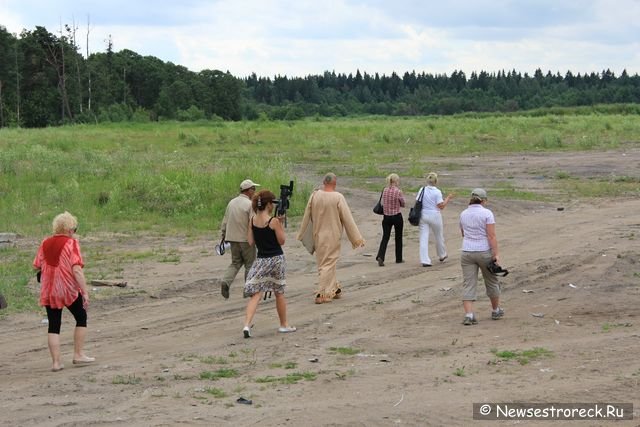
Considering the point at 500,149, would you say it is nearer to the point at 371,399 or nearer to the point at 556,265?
the point at 556,265

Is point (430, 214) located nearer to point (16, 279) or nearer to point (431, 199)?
point (431, 199)

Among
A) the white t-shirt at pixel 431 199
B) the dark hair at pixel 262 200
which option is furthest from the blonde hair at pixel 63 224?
the white t-shirt at pixel 431 199

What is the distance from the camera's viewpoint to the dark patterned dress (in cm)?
1159

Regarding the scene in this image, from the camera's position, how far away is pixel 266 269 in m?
11.6

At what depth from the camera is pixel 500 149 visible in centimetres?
4478

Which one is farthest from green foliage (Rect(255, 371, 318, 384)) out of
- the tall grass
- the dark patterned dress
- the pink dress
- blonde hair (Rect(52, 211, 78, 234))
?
the tall grass

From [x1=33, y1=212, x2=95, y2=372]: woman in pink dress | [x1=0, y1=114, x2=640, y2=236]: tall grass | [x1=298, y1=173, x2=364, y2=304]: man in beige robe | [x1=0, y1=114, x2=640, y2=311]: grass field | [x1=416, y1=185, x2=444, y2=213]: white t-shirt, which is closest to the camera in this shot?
[x1=33, y1=212, x2=95, y2=372]: woman in pink dress

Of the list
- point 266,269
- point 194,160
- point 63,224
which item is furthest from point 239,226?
point 194,160

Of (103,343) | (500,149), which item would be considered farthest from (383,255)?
(500,149)

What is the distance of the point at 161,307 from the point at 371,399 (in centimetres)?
616

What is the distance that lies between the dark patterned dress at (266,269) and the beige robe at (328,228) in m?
2.07

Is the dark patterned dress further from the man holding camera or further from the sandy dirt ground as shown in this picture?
the man holding camera

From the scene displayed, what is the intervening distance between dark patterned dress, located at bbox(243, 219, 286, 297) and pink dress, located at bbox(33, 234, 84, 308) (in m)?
2.23

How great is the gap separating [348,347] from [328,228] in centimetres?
316
